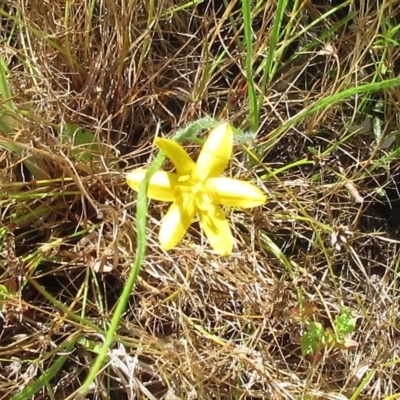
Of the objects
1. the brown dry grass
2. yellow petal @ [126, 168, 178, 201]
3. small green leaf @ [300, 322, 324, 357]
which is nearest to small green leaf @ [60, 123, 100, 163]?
the brown dry grass

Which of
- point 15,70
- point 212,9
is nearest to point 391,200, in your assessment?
point 212,9

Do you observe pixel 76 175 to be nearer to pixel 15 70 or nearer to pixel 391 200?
pixel 15 70

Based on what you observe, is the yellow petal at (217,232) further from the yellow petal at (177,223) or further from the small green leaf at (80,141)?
the small green leaf at (80,141)

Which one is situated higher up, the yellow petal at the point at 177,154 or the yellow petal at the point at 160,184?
the yellow petal at the point at 177,154

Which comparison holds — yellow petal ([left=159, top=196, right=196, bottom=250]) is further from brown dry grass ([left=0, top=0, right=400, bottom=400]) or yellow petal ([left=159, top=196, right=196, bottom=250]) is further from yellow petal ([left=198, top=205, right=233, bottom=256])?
brown dry grass ([left=0, top=0, right=400, bottom=400])

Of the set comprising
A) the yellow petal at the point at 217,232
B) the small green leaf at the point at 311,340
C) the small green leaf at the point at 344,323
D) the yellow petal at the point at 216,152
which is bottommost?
the small green leaf at the point at 311,340

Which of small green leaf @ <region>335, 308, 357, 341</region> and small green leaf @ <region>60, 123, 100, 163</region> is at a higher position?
small green leaf @ <region>60, 123, 100, 163</region>

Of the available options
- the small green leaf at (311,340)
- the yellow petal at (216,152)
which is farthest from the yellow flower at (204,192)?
the small green leaf at (311,340)
